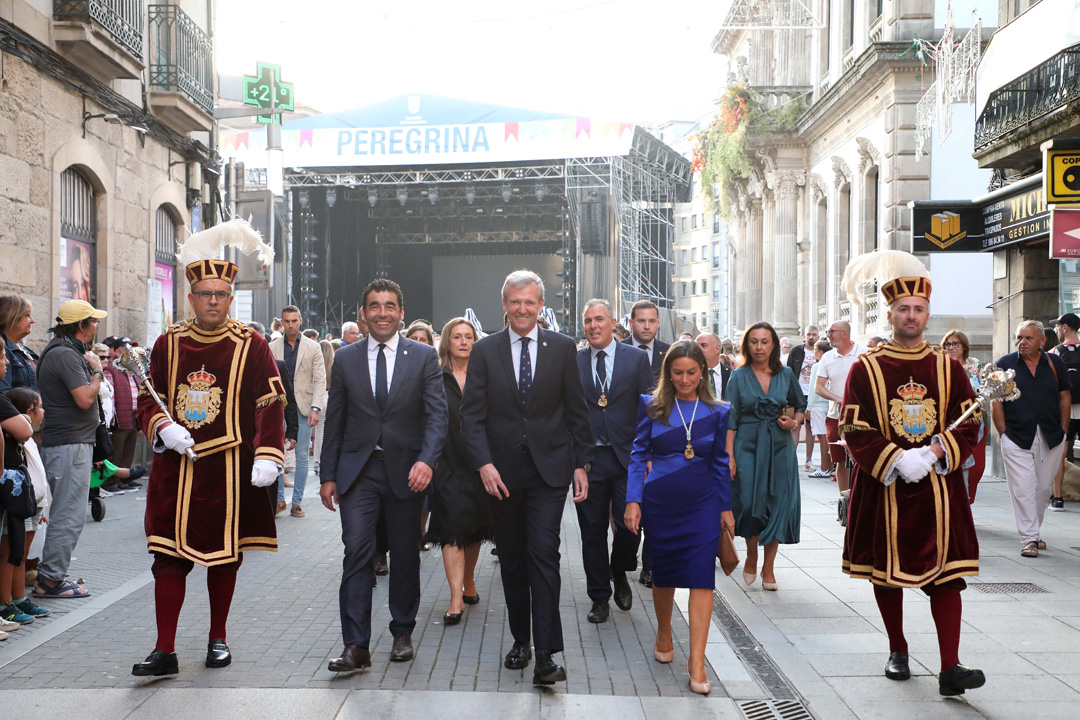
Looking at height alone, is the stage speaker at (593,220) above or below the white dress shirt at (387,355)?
above

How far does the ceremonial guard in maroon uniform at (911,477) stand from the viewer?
491cm

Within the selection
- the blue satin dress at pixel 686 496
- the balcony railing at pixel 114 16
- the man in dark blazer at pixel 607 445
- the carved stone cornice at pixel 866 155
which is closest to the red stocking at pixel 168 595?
the blue satin dress at pixel 686 496

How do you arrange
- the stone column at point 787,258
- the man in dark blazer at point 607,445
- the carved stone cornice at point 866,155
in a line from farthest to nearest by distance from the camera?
the stone column at point 787,258 → the carved stone cornice at point 866,155 → the man in dark blazer at point 607,445

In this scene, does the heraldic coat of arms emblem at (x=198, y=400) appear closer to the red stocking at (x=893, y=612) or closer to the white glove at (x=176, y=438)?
the white glove at (x=176, y=438)

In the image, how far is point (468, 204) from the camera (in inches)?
1407

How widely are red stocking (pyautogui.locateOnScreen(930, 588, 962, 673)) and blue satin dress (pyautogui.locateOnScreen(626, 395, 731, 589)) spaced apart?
0.99 metres

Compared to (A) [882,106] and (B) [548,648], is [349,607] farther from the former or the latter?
(A) [882,106]

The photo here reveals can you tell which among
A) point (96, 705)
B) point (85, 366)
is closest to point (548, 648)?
point (96, 705)

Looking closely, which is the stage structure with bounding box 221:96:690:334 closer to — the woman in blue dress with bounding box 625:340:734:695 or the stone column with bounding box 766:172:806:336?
the stone column with bounding box 766:172:806:336

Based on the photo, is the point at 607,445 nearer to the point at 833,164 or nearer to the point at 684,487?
the point at 684,487

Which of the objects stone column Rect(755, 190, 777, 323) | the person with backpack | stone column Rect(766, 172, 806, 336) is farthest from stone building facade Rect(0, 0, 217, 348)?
stone column Rect(755, 190, 777, 323)

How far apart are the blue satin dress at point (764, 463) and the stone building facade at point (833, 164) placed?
40.1ft

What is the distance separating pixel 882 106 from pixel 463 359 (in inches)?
571

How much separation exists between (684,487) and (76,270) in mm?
11074
